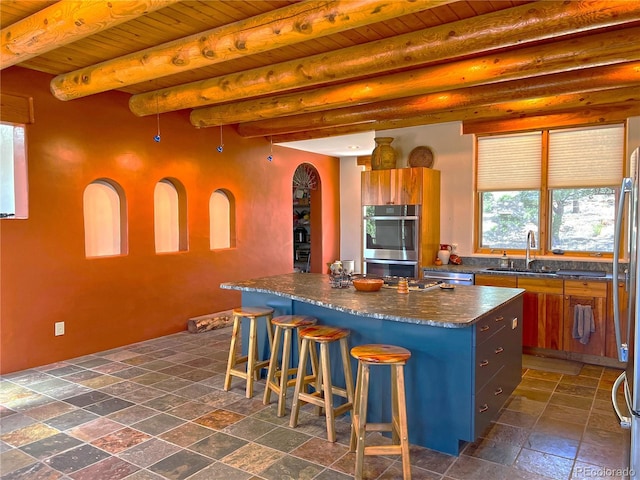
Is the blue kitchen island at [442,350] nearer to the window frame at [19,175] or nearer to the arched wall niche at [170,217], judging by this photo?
the window frame at [19,175]

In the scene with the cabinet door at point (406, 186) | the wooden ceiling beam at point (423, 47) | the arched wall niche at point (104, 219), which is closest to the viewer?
the wooden ceiling beam at point (423, 47)

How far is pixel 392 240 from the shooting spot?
18.2ft

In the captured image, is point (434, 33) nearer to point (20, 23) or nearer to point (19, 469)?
point (20, 23)

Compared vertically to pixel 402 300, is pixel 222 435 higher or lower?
lower

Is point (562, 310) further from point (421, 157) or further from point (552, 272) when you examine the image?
point (421, 157)

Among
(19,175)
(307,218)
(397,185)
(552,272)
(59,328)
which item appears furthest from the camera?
(307,218)

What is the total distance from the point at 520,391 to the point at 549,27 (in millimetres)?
2703

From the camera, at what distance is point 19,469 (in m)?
2.54

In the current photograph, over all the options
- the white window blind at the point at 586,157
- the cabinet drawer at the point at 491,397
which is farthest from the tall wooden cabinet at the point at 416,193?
the cabinet drawer at the point at 491,397

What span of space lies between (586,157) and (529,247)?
3.70ft

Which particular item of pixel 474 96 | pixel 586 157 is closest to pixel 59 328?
pixel 474 96

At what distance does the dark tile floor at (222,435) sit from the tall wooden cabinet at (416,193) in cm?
188

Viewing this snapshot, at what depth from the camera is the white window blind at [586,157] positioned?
4762 millimetres

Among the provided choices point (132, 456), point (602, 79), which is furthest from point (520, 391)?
point (132, 456)
